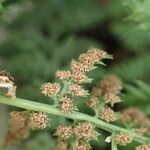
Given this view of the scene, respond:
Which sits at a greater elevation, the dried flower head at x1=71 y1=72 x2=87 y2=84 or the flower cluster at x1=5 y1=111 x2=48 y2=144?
the dried flower head at x1=71 y1=72 x2=87 y2=84

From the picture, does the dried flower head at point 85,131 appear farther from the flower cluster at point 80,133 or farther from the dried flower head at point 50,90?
the dried flower head at point 50,90

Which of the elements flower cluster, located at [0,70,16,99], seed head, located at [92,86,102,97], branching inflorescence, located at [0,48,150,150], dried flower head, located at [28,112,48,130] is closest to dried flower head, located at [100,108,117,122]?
branching inflorescence, located at [0,48,150,150]

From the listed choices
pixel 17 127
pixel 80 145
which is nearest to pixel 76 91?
pixel 80 145

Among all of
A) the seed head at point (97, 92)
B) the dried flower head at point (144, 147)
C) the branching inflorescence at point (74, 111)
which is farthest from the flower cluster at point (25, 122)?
the dried flower head at point (144, 147)

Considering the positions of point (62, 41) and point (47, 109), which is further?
point (62, 41)

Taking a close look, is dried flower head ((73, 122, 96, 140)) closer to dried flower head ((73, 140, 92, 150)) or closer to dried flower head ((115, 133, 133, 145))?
dried flower head ((73, 140, 92, 150))

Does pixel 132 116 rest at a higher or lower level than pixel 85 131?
higher

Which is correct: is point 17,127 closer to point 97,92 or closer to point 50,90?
point 50,90
